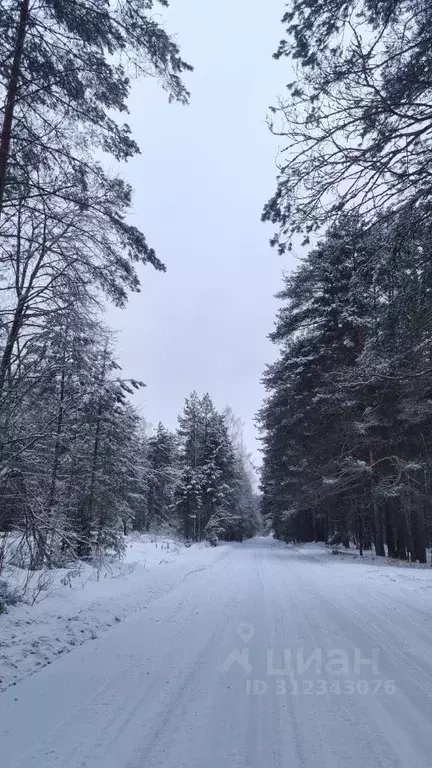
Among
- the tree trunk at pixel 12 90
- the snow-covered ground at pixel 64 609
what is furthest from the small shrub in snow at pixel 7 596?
the tree trunk at pixel 12 90

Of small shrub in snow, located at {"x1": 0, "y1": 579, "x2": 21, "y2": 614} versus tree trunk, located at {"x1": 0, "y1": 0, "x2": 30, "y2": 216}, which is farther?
small shrub in snow, located at {"x1": 0, "y1": 579, "x2": 21, "y2": 614}

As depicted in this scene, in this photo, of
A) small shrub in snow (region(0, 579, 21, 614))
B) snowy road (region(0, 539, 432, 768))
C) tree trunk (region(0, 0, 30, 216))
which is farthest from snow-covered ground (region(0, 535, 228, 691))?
tree trunk (region(0, 0, 30, 216))

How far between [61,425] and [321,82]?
271 inches

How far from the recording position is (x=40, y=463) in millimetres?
7848

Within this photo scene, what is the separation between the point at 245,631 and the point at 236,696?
7.13ft

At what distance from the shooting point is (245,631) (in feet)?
20.4

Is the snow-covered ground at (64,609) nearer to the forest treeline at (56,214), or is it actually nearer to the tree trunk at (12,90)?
the forest treeline at (56,214)

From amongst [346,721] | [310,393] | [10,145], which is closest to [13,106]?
[10,145]

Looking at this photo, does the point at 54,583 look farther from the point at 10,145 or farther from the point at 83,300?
the point at 10,145

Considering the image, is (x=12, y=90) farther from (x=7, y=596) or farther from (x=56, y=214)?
(x=7, y=596)

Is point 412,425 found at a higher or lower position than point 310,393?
lower

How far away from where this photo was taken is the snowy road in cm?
319

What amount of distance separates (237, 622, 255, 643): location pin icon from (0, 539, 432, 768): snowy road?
0.6 inches

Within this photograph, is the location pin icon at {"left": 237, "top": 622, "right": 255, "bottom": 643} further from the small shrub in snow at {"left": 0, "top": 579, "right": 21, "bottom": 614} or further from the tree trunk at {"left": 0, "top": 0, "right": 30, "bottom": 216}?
the tree trunk at {"left": 0, "top": 0, "right": 30, "bottom": 216}
